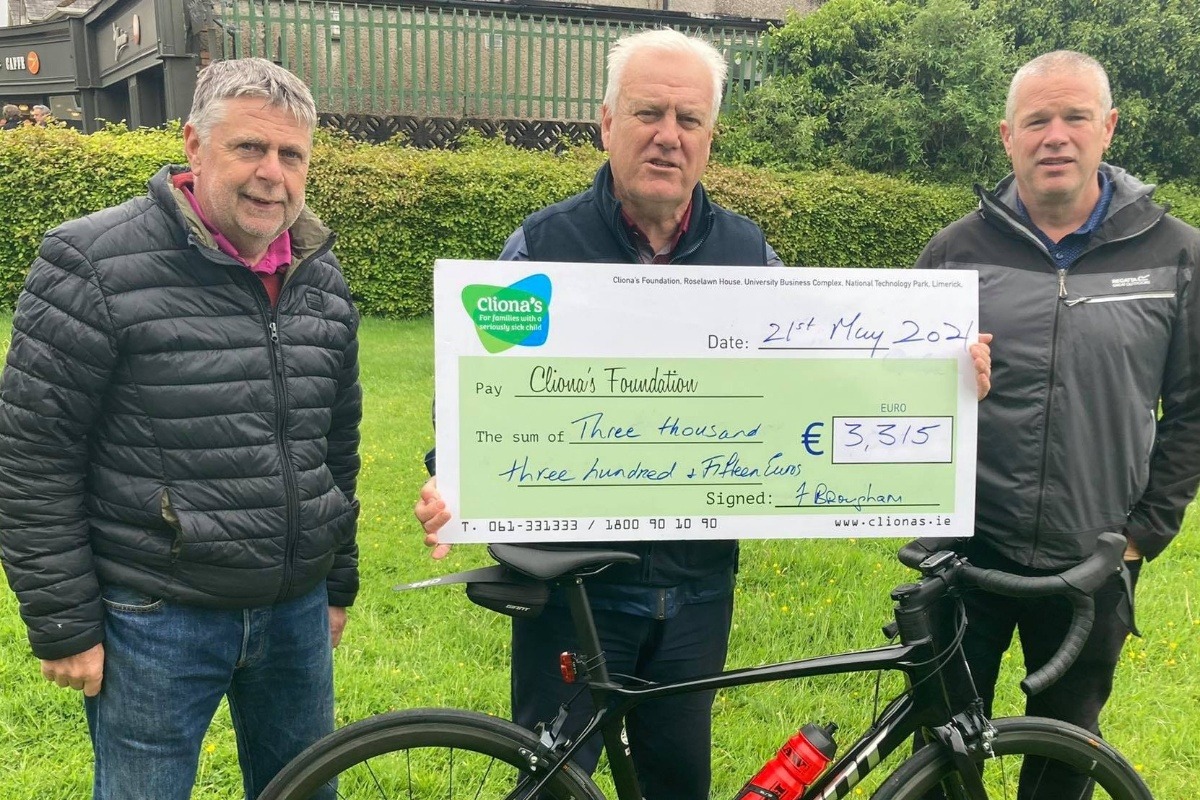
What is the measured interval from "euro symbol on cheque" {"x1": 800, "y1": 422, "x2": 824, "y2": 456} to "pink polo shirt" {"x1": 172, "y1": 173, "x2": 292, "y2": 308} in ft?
4.29

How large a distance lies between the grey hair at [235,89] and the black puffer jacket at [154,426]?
18cm

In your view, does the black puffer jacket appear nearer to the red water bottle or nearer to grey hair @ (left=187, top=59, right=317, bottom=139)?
grey hair @ (left=187, top=59, right=317, bottom=139)

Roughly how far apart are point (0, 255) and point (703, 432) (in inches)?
386

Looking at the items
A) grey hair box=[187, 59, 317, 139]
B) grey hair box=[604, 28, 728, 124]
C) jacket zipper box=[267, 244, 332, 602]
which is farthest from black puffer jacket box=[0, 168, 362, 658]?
grey hair box=[604, 28, 728, 124]

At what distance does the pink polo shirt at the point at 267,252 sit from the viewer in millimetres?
2043

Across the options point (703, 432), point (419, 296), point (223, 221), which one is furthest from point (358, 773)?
point (419, 296)

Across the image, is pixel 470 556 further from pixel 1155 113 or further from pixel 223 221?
pixel 1155 113

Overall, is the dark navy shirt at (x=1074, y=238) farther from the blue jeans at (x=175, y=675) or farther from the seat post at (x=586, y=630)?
the blue jeans at (x=175, y=675)

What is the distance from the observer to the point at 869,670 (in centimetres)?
226

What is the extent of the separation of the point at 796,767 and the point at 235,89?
204 centimetres

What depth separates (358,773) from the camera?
2.57 meters

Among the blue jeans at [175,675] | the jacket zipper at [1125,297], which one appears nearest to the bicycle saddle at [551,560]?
the blue jeans at [175,675]

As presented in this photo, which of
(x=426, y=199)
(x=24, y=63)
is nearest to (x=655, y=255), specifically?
(x=426, y=199)

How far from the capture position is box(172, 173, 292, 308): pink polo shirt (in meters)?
2.04
